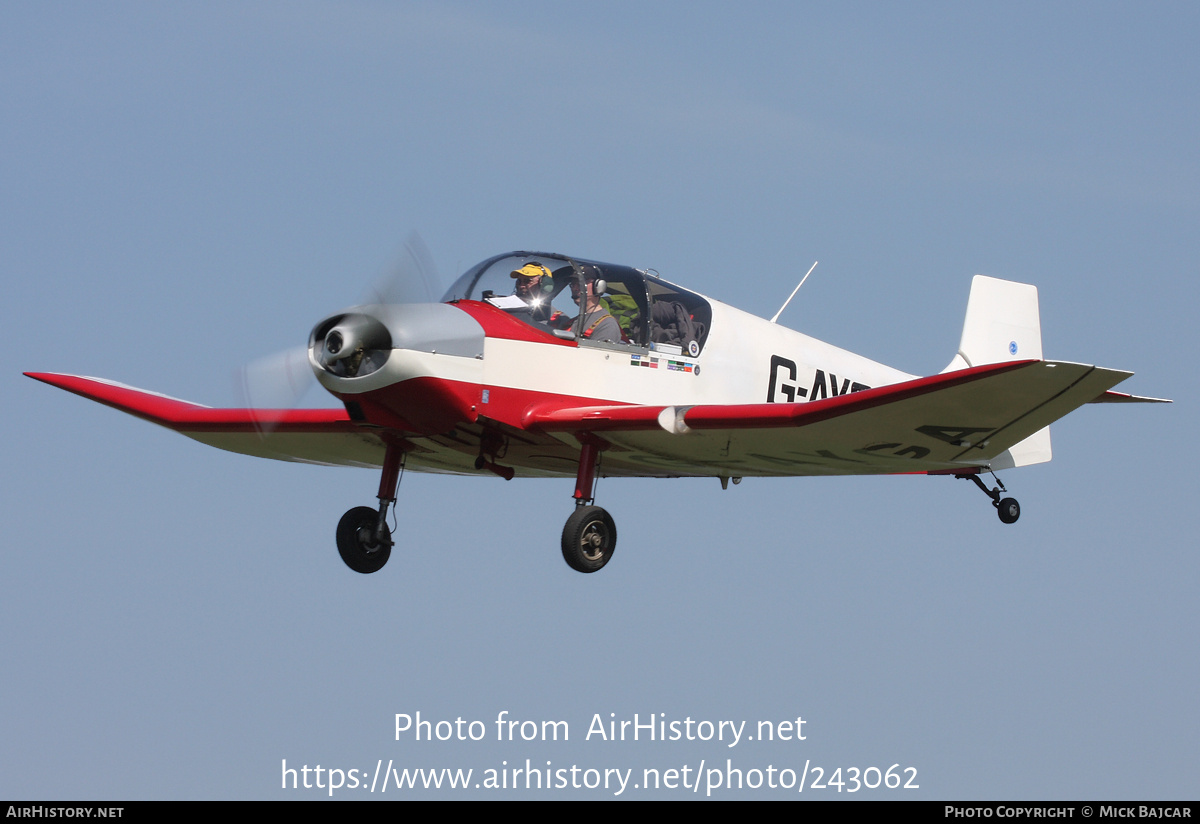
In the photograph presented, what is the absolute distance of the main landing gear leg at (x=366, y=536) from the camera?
13.7 metres

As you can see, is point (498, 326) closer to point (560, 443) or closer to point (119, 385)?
point (560, 443)

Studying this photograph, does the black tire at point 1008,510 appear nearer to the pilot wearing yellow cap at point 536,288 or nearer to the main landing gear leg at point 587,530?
the main landing gear leg at point 587,530

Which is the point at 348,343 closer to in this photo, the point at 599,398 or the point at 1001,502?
the point at 599,398

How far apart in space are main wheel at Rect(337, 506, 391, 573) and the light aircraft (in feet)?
0.04

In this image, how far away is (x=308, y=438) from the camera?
593 inches

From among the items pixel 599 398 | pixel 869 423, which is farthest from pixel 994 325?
pixel 599 398

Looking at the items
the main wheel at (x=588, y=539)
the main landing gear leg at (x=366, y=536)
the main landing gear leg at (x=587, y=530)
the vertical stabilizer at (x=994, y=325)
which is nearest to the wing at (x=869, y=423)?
the main landing gear leg at (x=587, y=530)

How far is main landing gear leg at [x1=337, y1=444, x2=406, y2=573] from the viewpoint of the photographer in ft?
45.0

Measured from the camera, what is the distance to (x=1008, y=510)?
16.2m

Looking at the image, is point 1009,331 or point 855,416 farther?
point 1009,331

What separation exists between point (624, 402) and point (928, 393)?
2922 mm

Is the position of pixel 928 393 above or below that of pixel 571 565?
above

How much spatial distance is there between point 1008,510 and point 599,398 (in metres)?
5.52

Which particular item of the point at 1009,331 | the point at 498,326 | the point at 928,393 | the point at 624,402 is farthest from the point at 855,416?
the point at 1009,331
